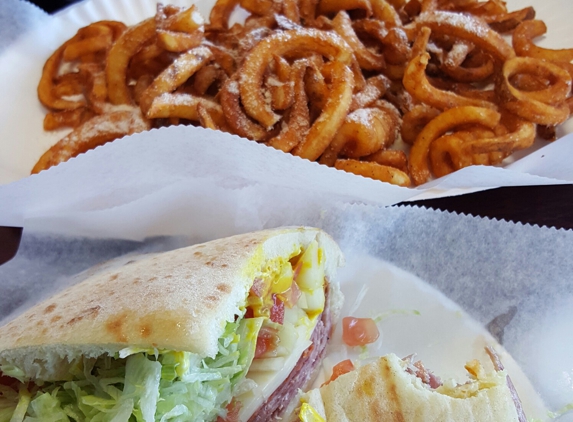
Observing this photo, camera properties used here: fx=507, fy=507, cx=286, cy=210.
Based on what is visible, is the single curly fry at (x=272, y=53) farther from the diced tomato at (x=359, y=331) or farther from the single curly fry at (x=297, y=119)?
the diced tomato at (x=359, y=331)

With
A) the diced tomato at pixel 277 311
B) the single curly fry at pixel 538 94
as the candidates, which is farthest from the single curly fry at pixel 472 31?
the diced tomato at pixel 277 311

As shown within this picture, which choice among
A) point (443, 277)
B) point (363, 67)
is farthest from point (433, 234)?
point (363, 67)

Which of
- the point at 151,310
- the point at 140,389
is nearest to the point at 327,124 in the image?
the point at 151,310

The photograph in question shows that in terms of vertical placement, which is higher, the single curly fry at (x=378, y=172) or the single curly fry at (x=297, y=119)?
the single curly fry at (x=297, y=119)

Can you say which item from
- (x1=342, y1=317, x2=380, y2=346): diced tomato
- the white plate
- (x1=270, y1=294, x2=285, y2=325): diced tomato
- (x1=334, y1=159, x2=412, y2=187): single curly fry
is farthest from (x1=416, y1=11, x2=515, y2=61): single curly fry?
(x1=270, y1=294, x2=285, y2=325): diced tomato

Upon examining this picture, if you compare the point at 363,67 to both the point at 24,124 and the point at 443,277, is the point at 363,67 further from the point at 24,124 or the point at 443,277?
the point at 24,124

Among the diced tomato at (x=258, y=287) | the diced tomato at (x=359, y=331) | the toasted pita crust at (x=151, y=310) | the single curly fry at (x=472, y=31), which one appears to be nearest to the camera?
the toasted pita crust at (x=151, y=310)
